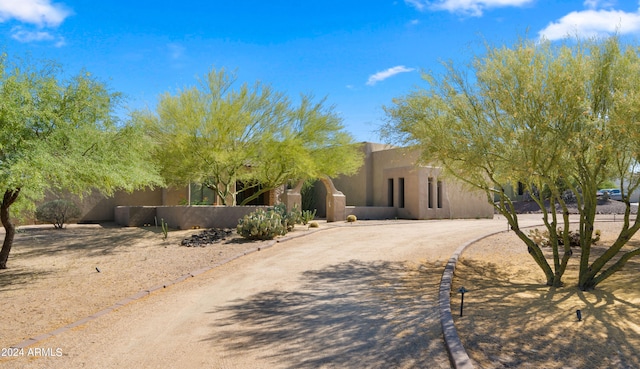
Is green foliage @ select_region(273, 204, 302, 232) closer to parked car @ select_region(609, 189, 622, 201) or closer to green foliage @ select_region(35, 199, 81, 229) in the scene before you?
green foliage @ select_region(35, 199, 81, 229)

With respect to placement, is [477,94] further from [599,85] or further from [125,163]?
[125,163]

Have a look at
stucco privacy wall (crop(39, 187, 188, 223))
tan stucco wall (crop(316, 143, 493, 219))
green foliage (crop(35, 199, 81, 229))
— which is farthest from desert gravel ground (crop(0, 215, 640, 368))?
tan stucco wall (crop(316, 143, 493, 219))

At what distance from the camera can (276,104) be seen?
64.4 ft

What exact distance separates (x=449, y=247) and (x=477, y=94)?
597 centimetres

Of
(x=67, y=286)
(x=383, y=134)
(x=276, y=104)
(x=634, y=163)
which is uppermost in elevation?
(x=276, y=104)

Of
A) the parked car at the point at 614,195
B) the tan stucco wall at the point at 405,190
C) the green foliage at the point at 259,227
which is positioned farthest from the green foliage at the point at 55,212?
the parked car at the point at 614,195

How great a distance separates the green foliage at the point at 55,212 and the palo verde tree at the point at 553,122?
1675 cm

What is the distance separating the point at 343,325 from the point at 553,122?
203 inches

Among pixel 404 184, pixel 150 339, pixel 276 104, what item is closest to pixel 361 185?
pixel 404 184

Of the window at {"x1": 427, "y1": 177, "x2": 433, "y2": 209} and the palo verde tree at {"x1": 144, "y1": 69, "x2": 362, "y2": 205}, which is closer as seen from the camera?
the palo verde tree at {"x1": 144, "y1": 69, "x2": 362, "y2": 205}

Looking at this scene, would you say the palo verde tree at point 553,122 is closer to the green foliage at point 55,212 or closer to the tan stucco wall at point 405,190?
the tan stucco wall at point 405,190

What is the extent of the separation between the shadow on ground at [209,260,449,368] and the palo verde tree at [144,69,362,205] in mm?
10068

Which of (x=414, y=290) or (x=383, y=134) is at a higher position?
(x=383, y=134)

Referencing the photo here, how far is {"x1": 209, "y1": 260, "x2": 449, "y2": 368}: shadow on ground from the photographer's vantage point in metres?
5.07
